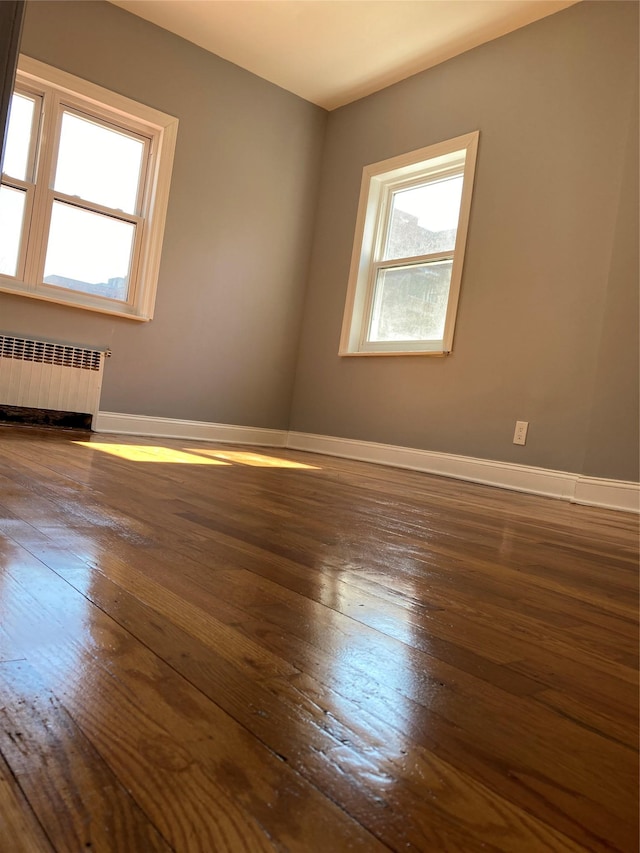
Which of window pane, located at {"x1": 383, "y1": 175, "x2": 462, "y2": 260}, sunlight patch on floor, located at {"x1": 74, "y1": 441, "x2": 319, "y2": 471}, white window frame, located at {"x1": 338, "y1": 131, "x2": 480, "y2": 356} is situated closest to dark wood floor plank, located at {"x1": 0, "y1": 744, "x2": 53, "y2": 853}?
sunlight patch on floor, located at {"x1": 74, "y1": 441, "x2": 319, "y2": 471}

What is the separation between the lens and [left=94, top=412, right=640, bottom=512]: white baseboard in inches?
122

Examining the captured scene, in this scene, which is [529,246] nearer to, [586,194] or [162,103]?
[586,194]

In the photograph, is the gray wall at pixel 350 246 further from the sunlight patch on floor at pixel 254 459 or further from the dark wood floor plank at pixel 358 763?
the dark wood floor plank at pixel 358 763

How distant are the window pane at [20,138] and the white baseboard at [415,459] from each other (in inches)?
59.8

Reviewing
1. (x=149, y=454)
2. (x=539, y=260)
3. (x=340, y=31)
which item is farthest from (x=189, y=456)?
(x=340, y=31)

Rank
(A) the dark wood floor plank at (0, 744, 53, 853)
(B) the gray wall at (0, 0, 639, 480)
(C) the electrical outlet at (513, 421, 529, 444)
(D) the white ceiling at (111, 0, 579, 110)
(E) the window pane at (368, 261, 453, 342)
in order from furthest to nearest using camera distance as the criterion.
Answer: (E) the window pane at (368, 261, 453, 342), (D) the white ceiling at (111, 0, 579, 110), (C) the electrical outlet at (513, 421, 529, 444), (B) the gray wall at (0, 0, 639, 480), (A) the dark wood floor plank at (0, 744, 53, 853)

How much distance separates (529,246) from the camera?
358 cm

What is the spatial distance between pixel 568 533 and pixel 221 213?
344cm

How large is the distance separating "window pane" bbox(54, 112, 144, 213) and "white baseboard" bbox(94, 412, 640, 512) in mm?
1407

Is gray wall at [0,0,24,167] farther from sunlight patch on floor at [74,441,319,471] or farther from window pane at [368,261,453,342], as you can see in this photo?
window pane at [368,261,453,342]

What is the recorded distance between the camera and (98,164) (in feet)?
13.6

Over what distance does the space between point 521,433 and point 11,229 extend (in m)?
3.18

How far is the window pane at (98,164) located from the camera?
158 inches

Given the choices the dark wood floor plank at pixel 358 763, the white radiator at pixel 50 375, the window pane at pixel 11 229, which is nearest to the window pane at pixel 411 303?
the white radiator at pixel 50 375
